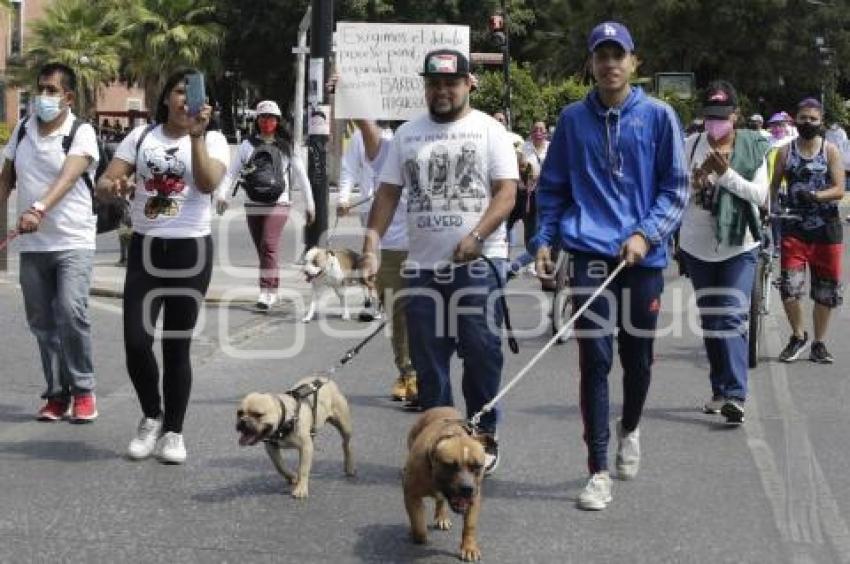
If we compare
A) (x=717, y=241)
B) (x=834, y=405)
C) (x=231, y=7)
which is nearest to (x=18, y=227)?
(x=717, y=241)

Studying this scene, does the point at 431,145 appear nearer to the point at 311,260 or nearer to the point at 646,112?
the point at 646,112

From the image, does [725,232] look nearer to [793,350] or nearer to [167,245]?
[793,350]

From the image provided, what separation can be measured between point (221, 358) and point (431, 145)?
14.0ft

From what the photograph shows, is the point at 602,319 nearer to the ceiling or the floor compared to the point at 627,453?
nearer to the ceiling

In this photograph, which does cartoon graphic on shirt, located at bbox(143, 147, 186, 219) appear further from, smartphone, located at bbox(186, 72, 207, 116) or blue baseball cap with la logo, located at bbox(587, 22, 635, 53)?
blue baseball cap with la logo, located at bbox(587, 22, 635, 53)

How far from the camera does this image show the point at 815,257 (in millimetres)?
9477

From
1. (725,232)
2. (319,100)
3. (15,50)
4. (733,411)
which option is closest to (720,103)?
(725,232)

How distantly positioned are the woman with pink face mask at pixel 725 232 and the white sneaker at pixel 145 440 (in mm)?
3079

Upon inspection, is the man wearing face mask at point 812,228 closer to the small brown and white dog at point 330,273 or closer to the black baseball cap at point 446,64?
the small brown and white dog at point 330,273

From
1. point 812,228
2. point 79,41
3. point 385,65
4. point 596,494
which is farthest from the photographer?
point 79,41

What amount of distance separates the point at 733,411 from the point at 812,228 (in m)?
2.70

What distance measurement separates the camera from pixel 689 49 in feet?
157

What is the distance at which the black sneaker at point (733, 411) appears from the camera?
7.18 metres

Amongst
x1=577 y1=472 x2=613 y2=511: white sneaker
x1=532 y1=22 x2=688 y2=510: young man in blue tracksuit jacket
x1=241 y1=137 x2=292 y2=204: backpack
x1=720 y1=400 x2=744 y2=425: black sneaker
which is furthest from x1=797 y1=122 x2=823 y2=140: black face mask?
x1=241 y1=137 x2=292 y2=204: backpack
